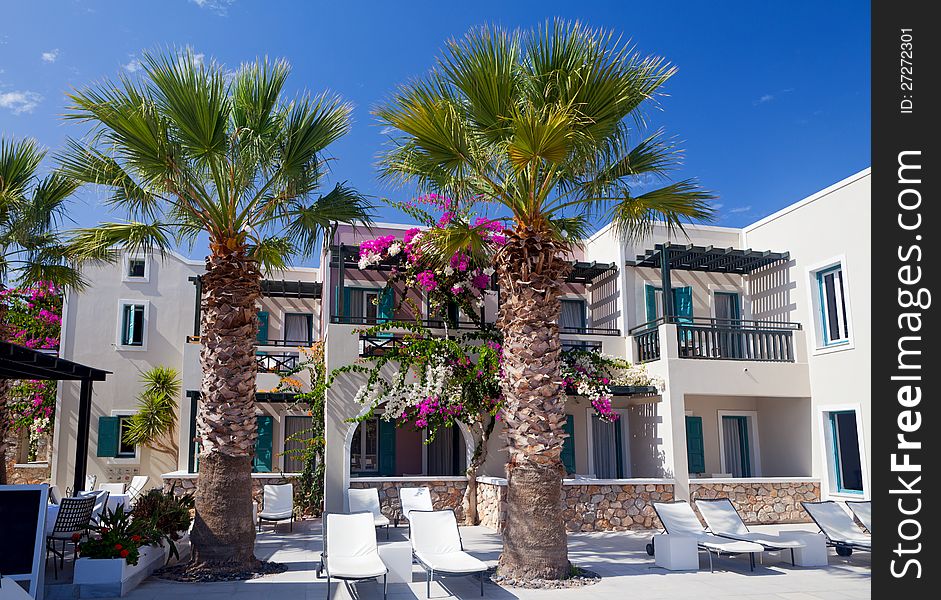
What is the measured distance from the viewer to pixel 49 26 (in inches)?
607

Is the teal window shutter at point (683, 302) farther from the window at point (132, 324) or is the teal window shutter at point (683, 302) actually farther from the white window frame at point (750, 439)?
the window at point (132, 324)

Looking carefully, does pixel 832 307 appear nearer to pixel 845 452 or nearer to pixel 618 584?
pixel 845 452

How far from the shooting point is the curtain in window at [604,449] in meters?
18.2

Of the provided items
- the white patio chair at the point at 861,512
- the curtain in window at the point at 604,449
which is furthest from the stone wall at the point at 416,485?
the white patio chair at the point at 861,512

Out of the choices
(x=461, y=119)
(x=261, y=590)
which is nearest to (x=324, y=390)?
(x=261, y=590)

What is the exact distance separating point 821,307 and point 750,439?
390 cm

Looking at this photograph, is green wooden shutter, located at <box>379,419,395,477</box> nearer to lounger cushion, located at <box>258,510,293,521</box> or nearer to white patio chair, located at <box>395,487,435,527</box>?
white patio chair, located at <box>395,487,435,527</box>

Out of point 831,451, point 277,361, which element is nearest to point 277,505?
point 277,361

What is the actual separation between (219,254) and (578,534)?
8.82 m

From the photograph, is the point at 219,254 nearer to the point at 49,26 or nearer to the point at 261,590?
the point at 261,590

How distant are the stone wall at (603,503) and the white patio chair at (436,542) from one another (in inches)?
174

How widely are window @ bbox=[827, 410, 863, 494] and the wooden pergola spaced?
15047 mm
